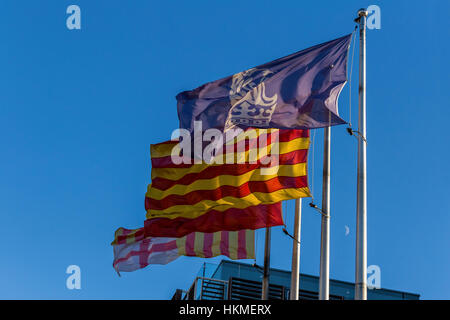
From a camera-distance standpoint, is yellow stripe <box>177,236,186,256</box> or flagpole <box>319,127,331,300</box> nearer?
flagpole <box>319,127,331,300</box>

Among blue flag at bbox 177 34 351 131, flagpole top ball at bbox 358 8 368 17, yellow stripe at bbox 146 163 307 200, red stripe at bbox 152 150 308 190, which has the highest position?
flagpole top ball at bbox 358 8 368 17

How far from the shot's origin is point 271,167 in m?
20.9

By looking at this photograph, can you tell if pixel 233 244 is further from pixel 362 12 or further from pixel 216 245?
pixel 362 12

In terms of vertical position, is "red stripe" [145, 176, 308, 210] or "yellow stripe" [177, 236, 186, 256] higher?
"red stripe" [145, 176, 308, 210]

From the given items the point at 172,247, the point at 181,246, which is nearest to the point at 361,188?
the point at 181,246

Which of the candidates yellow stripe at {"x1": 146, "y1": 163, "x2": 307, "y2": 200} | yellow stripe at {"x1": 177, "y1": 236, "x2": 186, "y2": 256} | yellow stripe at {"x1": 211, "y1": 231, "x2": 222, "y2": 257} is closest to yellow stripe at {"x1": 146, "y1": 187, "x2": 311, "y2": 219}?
yellow stripe at {"x1": 146, "y1": 163, "x2": 307, "y2": 200}

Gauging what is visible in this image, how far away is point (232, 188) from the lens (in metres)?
21.5

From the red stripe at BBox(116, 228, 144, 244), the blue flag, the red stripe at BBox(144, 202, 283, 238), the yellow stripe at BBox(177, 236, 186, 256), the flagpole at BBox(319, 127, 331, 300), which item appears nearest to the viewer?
the flagpole at BBox(319, 127, 331, 300)

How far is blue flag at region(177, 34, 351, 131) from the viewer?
19078 millimetres

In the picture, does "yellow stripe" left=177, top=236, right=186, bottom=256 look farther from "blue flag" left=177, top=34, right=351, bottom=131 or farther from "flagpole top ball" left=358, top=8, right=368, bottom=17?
"flagpole top ball" left=358, top=8, right=368, bottom=17

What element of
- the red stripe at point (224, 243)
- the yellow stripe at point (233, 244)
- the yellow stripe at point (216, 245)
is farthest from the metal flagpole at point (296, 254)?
the yellow stripe at point (216, 245)

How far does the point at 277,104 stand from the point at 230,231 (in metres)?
5.48

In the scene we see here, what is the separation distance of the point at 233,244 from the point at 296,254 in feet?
12.4

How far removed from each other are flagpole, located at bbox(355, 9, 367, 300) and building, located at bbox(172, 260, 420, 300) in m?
7.08
